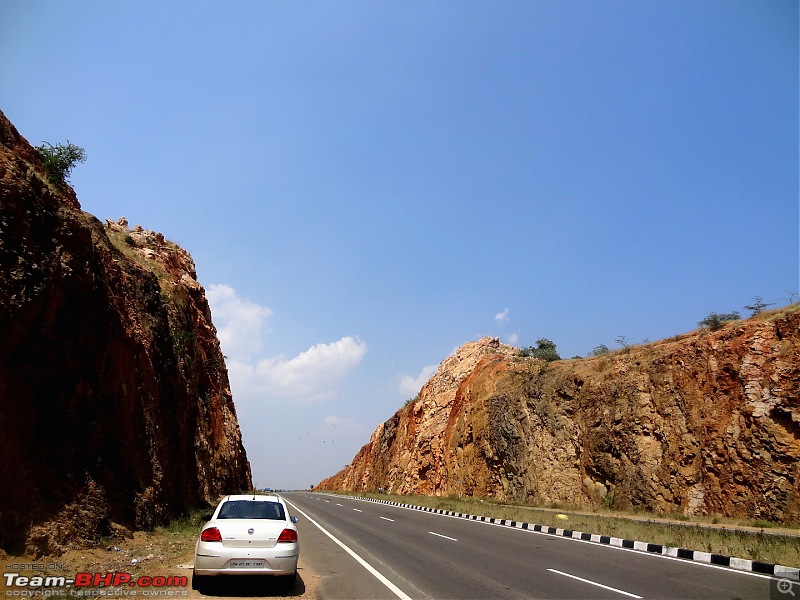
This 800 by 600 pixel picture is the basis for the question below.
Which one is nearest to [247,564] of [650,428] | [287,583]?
[287,583]

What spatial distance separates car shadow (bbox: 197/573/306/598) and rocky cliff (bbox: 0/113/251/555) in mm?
2958

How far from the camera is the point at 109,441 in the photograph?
40.4 feet

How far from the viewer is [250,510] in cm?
870

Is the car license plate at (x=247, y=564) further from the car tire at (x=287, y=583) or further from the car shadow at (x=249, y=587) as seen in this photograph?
the car tire at (x=287, y=583)

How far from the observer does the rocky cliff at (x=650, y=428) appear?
21.9m

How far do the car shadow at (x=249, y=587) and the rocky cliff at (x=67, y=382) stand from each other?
9.70 ft

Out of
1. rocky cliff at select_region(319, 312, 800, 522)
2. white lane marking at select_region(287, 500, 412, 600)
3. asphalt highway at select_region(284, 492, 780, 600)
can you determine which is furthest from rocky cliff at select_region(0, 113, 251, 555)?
rocky cliff at select_region(319, 312, 800, 522)

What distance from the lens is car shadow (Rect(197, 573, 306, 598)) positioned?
7887 mm

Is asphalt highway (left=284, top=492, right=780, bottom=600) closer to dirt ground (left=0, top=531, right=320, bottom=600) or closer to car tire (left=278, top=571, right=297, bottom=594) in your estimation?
car tire (left=278, top=571, right=297, bottom=594)

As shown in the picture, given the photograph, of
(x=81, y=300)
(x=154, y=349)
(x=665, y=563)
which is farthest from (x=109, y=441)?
(x=665, y=563)

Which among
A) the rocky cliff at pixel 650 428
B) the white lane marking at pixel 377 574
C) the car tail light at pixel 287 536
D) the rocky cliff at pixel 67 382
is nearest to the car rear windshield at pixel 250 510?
the car tail light at pixel 287 536

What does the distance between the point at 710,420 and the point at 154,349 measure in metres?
24.8

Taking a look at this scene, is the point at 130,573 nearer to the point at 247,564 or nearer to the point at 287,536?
the point at 247,564

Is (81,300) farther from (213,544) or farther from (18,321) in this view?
(213,544)
